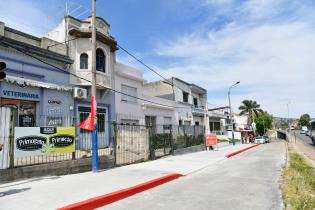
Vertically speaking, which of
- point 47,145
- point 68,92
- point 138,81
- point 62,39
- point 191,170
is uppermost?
point 62,39

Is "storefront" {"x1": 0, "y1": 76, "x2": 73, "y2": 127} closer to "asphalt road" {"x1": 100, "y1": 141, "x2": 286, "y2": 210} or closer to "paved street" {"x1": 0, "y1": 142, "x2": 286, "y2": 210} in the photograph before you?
"paved street" {"x1": 0, "y1": 142, "x2": 286, "y2": 210}

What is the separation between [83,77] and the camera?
18844 mm

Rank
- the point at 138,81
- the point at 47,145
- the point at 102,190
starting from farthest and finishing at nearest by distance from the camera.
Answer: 1. the point at 138,81
2. the point at 47,145
3. the point at 102,190

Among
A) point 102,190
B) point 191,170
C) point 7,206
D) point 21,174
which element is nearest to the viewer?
point 7,206

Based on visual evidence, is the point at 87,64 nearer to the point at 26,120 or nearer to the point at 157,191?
the point at 26,120

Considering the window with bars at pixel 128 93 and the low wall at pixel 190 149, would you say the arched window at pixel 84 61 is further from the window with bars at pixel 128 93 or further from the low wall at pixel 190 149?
the low wall at pixel 190 149

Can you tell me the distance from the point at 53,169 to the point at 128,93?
1447 cm

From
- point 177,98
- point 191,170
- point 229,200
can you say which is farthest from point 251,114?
point 229,200

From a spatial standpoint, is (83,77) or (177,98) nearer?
(83,77)

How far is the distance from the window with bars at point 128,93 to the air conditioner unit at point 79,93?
5.22 m

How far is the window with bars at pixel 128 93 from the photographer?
76.8 ft

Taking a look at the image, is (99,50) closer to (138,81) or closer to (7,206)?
(138,81)

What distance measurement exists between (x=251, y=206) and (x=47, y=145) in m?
7.21

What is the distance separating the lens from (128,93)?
24.0 metres
